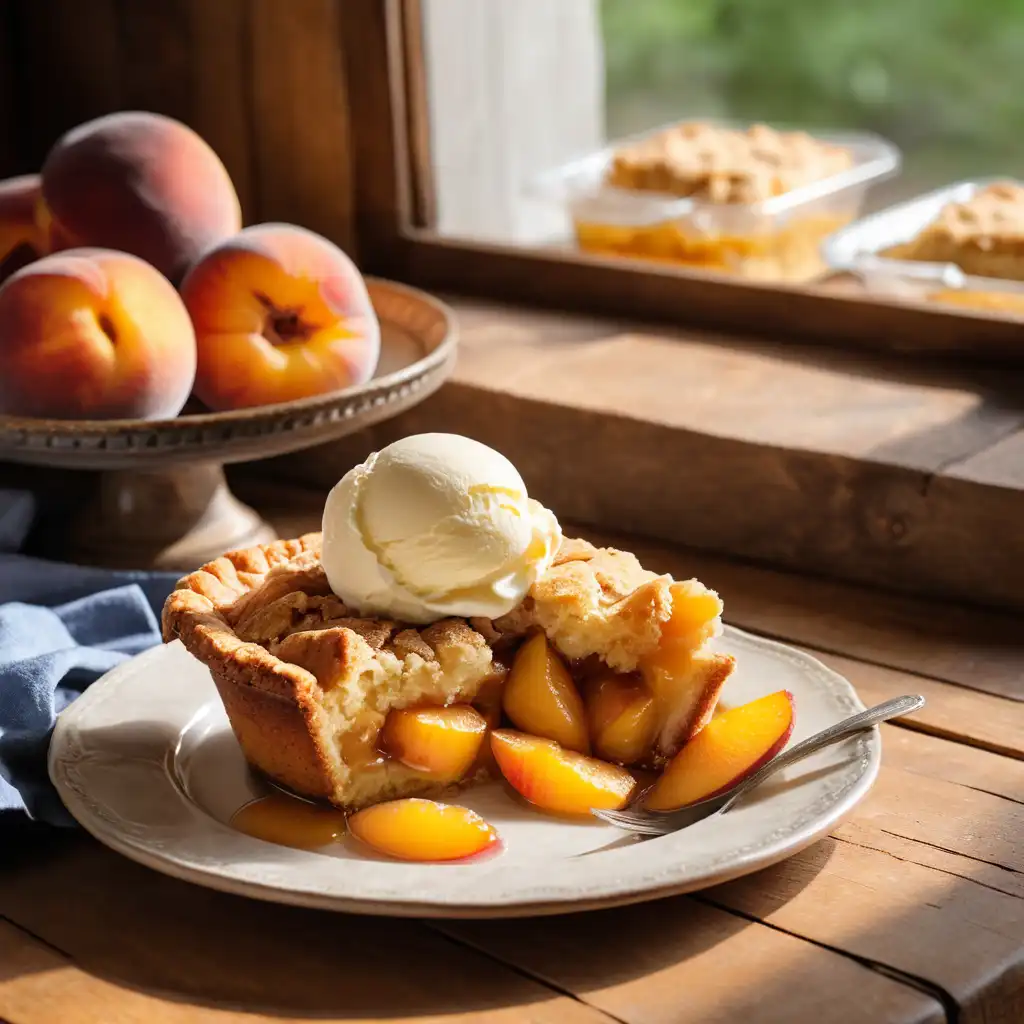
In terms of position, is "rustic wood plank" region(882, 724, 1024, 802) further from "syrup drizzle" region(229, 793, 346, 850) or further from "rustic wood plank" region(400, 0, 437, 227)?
"rustic wood plank" region(400, 0, 437, 227)

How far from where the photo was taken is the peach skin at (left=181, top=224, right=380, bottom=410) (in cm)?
125

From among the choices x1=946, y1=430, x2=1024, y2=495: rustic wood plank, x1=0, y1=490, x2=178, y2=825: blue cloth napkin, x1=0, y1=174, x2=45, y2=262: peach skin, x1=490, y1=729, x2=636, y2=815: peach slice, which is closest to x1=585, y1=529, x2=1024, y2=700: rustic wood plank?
x1=946, y1=430, x2=1024, y2=495: rustic wood plank

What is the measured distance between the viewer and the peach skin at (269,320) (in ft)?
4.09

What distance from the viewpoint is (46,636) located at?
118 centimetres

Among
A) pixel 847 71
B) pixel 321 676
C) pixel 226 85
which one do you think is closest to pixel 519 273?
pixel 226 85

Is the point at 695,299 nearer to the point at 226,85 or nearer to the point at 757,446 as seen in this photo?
the point at 757,446

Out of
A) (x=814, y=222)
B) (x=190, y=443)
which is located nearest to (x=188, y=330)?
(x=190, y=443)

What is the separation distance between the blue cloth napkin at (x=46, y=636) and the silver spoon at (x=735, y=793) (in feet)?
1.11

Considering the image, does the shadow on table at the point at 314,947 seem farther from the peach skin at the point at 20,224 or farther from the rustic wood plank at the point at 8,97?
the rustic wood plank at the point at 8,97

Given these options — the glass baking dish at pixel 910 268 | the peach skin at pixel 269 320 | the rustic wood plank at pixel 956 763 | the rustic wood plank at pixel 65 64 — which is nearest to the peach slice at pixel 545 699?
the rustic wood plank at pixel 956 763

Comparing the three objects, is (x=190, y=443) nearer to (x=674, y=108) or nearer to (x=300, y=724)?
(x=300, y=724)

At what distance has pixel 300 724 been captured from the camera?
91 centimetres

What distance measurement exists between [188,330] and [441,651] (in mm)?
408

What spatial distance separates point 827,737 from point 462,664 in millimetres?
216
